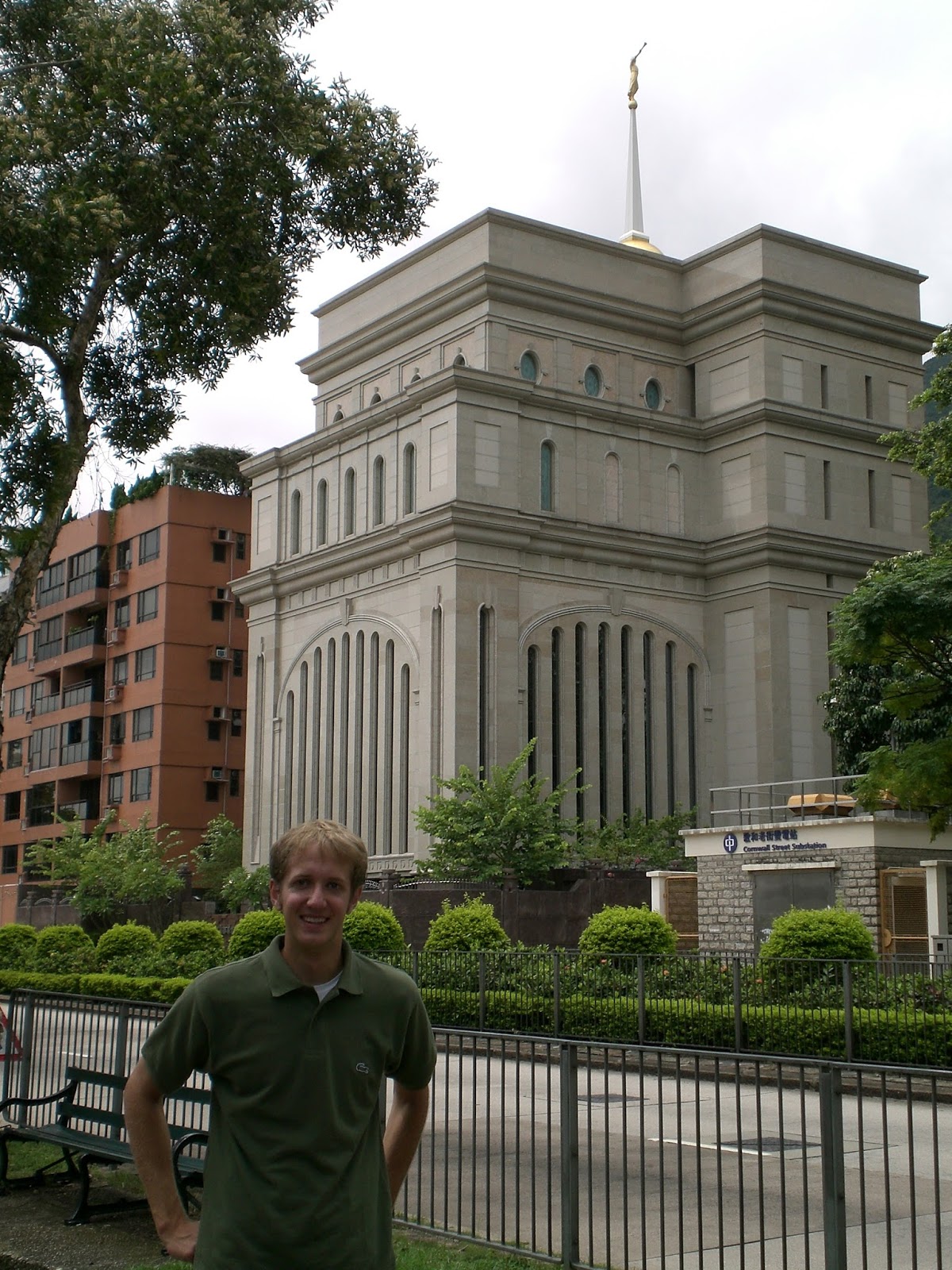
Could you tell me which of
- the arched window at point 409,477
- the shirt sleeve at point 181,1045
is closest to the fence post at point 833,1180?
the shirt sleeve at point 181,1045

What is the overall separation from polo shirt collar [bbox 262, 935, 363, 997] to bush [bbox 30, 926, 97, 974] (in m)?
32.3

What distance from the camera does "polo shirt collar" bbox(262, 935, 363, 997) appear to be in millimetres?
4551

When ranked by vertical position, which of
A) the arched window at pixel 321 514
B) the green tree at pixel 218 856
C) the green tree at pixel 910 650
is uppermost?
the arched window at pixel 321 514

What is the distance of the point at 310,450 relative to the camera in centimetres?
5722

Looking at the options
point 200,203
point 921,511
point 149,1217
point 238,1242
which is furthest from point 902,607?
point 921,511

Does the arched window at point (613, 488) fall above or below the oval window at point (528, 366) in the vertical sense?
below

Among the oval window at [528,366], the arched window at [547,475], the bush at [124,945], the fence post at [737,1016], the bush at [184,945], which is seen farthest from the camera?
the oval window at [528,366]

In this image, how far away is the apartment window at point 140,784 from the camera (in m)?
66.4

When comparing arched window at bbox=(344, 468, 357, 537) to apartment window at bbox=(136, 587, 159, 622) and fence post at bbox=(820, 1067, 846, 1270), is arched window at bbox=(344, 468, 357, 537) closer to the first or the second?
apartment window at bbox=(136, 587, 159, 622)

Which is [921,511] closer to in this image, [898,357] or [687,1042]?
[898,357]

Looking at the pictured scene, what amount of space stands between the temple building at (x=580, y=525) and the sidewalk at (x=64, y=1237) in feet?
125

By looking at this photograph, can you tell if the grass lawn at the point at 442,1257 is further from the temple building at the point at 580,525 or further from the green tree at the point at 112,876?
the green tree at the point at 112,876

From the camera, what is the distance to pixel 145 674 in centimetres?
6831

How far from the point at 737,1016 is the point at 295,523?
133ft
